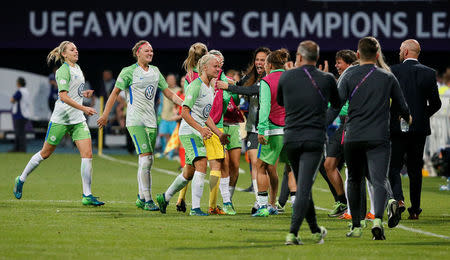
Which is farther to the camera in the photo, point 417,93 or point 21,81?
point 21,81

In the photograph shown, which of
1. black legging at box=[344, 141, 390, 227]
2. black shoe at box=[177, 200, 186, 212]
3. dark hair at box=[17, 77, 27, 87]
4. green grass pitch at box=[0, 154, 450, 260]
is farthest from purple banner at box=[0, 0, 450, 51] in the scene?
black legging at box=[344, 141, 390, 227]

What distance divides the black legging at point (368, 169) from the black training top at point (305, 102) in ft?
1.94

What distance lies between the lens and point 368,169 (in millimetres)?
9227

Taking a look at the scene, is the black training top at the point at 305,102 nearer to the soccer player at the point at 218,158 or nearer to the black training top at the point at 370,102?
the black training top at the point at 370,102

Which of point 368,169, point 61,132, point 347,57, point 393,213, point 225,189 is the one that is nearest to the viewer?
point 368,169

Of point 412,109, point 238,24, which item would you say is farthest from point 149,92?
point 238,24

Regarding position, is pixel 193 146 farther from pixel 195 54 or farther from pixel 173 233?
pixel 173 233

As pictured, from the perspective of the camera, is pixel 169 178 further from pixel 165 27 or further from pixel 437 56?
pixel 437 56

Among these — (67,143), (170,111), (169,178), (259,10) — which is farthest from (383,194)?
(67,143)

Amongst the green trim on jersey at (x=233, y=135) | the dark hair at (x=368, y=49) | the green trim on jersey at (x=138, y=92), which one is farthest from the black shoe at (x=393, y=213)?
the green trim on jersey at (x=138, y=92)

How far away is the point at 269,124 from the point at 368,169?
2202 mm

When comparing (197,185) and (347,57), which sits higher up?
(347,57)

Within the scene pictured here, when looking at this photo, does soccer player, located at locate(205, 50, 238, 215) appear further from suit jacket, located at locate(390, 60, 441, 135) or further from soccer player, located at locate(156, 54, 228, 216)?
suit jacket, located at locate(390, 60, 441, 135)

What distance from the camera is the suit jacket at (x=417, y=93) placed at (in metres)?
11.2
